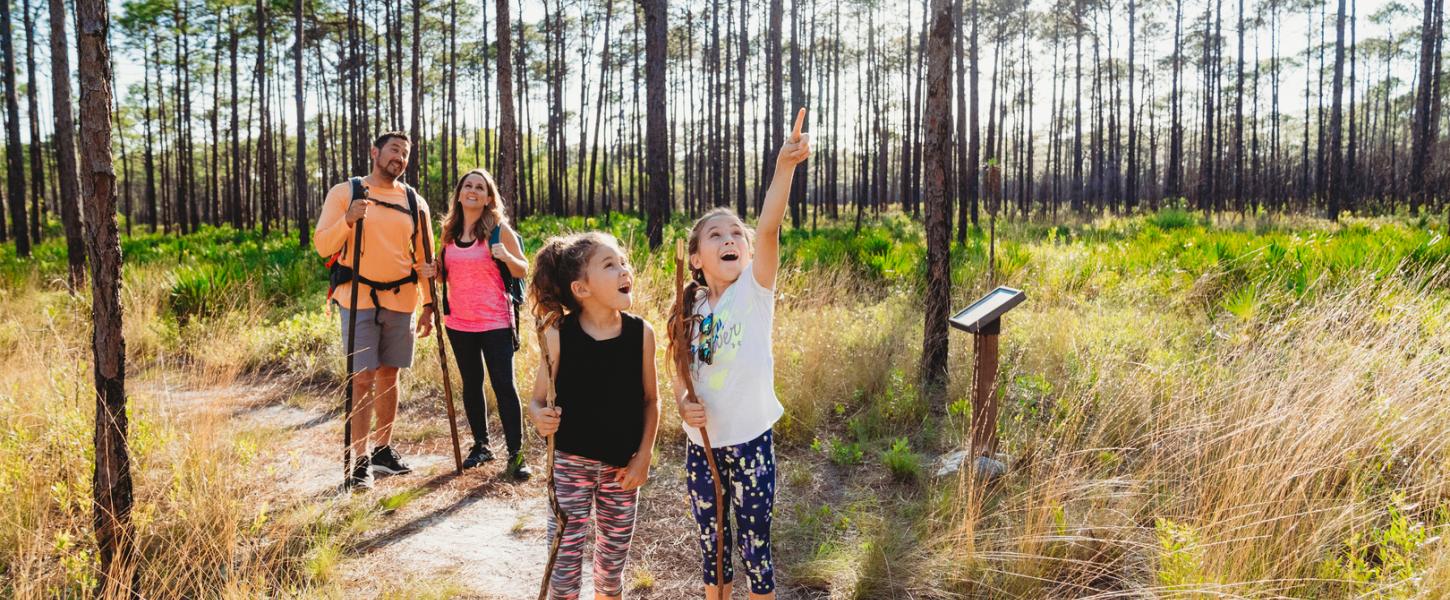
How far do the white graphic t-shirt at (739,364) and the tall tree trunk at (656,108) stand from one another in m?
10.1

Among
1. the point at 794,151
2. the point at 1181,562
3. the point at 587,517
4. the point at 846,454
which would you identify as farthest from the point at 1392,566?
the point at 846,454

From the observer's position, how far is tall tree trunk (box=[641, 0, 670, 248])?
12.4m

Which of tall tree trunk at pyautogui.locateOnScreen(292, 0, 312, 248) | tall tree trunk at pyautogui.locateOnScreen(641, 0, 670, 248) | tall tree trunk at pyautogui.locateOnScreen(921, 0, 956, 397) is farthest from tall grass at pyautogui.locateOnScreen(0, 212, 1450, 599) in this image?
tall tree trunk at pyautogui.locateOnScreen(292, 0, 312, 248)

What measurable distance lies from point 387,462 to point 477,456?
1.61 feet

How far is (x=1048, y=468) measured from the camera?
3.65 metres

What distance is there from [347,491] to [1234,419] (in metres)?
4.25

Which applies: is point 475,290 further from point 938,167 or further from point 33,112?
point 33,112

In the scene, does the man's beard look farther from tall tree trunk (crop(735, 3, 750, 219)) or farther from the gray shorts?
tall tree trunk (crop(735, 3, 750, 219))

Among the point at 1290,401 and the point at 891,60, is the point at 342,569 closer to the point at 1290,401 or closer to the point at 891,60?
the point at 1290,401

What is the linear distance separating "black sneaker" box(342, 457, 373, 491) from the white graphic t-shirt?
7.79ft

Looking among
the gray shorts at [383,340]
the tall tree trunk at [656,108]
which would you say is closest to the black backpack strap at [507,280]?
the gray shorts at [383,340]

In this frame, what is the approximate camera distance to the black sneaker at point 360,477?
12.2 feet

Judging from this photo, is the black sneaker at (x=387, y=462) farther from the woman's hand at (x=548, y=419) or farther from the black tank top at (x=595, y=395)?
the woman's hand at (x=548, y=419)

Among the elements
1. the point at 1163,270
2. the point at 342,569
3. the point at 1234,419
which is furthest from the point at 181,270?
the point at 1163,270
